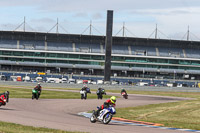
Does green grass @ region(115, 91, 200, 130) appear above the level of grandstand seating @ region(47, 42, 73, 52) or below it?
below

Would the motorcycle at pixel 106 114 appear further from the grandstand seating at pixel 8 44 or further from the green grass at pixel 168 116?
the grandstand seating at pixel 8 44

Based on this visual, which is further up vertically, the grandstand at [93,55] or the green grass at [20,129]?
the grandstand at [93,55]

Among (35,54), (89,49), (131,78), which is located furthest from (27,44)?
(131,78)

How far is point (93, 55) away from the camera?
11712 cm

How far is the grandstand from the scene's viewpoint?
117 m

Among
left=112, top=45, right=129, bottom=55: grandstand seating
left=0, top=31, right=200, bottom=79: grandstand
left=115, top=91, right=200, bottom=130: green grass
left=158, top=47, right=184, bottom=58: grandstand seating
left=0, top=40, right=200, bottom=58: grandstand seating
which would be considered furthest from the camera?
left=158, top=47, right=184, bottom=58: grandstand seating

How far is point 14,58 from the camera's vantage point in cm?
11650

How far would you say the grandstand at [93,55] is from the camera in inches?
4596

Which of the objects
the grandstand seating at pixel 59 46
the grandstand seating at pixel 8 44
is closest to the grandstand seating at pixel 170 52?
the grandstand seating at pixel 59 46

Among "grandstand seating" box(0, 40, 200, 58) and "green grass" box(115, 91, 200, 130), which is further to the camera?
"grandstand seating" box(0, 40, 200, 58)

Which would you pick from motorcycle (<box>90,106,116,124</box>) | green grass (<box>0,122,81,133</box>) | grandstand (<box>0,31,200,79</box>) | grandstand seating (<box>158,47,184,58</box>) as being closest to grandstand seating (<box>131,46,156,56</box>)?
grandstand (<box>0,31,200,79</box>)

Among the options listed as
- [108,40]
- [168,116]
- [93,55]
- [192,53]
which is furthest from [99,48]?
[168,116]

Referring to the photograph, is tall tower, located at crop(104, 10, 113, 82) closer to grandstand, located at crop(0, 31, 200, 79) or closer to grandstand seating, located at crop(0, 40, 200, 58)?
grandstand, located at crop(0, 31, 200, 79)

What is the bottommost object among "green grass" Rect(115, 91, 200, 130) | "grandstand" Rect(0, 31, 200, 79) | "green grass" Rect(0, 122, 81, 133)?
"green grass" Rect(115, 91, 200, 130)
